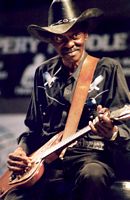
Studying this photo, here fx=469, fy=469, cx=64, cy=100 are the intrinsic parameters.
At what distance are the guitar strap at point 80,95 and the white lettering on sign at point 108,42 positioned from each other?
0.72 meters

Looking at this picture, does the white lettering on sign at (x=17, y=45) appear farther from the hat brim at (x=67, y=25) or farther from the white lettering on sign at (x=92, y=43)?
the hat brim at (x=67, y=25)

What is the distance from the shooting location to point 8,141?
2871 millimetres

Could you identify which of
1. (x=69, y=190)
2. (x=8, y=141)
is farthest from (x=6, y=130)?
(x=69, y=190)

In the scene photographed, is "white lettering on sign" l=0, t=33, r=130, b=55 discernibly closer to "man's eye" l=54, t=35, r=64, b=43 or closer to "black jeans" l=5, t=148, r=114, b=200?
"man's eye" l=54, t=35, r=64, b=43

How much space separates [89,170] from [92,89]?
1.23 ft

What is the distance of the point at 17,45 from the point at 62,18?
1.02 metres

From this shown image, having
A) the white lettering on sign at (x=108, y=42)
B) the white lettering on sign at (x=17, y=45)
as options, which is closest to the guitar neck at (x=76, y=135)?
the white lettering on sign at (x=108, y=42)

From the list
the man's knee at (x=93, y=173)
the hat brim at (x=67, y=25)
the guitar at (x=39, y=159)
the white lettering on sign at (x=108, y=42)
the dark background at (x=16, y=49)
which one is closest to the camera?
the man's knee at (x=93, y=173)

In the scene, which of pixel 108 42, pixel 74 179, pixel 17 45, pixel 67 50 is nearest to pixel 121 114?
pixel 74 179

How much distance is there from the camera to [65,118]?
6.40ft

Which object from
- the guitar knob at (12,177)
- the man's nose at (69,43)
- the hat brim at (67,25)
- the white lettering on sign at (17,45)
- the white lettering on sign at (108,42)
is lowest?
the guitar knob at (12,177)

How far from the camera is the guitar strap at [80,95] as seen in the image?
74.2 inches

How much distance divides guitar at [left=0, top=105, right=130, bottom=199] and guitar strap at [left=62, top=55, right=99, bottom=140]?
0.06 meters

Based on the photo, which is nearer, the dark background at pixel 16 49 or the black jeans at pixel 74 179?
the black jeans at pixel 74 179
